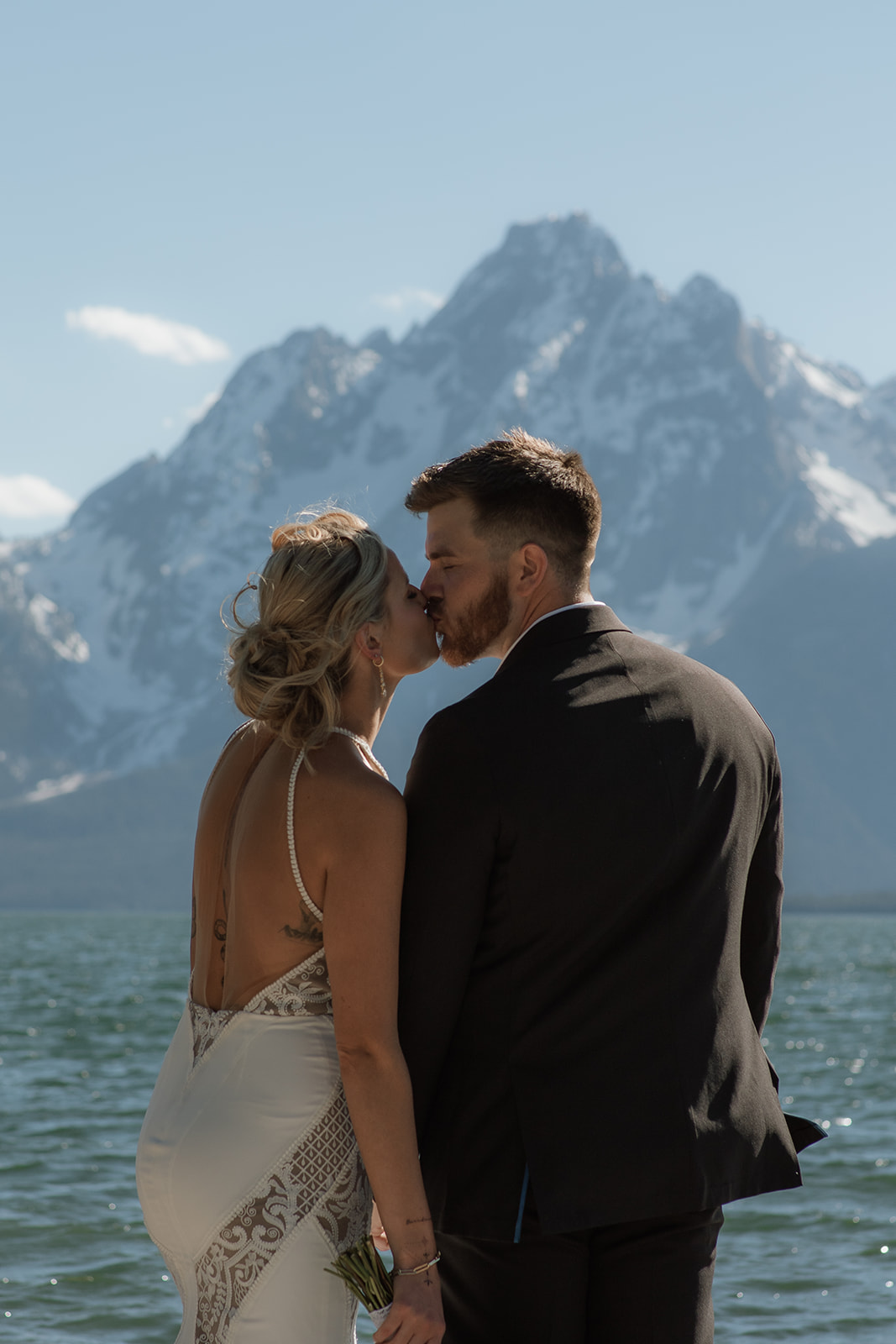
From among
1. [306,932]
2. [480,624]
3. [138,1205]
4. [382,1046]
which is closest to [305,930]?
[306,932]

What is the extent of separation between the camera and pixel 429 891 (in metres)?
2.35

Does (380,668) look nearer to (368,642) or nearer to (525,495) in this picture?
(368,642)

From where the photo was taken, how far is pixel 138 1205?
11.1 m

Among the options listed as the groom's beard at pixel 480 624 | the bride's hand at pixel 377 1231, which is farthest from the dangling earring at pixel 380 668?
the bride's hand at pixel 377 1231

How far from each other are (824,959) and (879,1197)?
1992 inches

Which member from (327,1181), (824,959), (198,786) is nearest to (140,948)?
(824,959)

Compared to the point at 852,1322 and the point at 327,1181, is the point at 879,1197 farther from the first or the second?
the point at 327,1181

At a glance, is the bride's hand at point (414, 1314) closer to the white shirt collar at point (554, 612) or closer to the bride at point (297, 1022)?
the bride at point (297, 1022)

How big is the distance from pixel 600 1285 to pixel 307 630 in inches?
52.4

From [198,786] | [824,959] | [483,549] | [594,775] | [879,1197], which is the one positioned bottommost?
[198,786]

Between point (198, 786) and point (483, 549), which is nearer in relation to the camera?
point (483, 549)

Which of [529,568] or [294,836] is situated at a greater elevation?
[529,568]

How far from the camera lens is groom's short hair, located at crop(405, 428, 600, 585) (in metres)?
2.59

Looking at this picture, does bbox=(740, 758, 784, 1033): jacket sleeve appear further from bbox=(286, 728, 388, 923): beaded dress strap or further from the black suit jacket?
bbox=(286, 728, 388, 923): beaded dress strap
